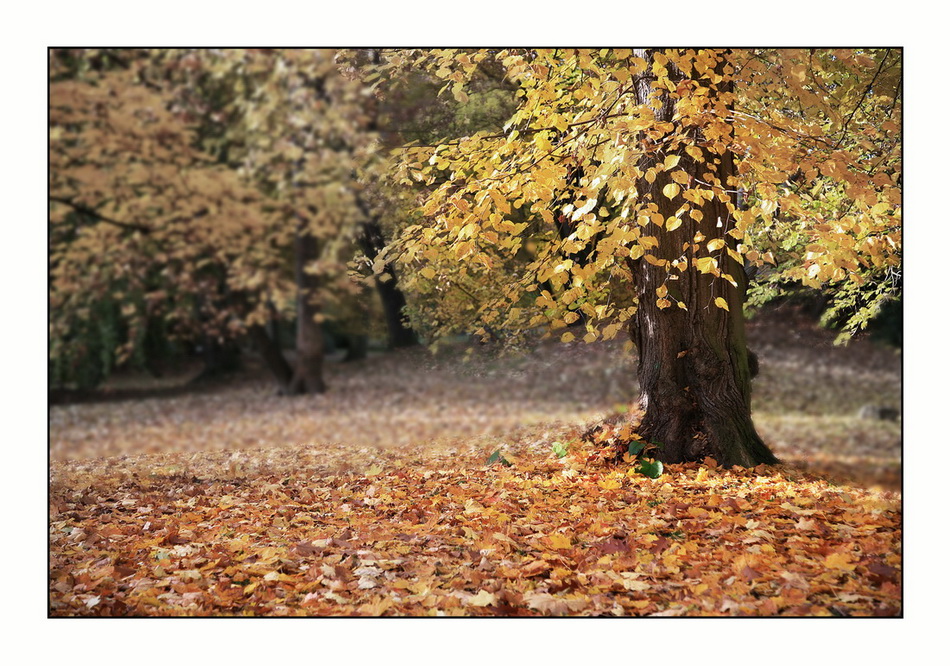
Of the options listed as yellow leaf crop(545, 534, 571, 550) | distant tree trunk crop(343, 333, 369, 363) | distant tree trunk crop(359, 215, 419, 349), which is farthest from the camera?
distant tree trunk crop(343, 333, 369, 363)

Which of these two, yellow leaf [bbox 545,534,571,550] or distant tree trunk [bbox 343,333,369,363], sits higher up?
distant tree trunk [bbox 343,333,369,363]

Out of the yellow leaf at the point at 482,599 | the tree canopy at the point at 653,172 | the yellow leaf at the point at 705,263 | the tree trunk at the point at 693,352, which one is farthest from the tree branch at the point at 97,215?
the yellow leaf at the point at 705,263

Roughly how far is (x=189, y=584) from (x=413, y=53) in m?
2.42

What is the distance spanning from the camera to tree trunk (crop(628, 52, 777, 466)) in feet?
12.3

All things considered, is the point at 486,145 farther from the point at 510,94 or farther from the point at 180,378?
the point at 180,378

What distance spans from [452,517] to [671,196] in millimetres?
1574

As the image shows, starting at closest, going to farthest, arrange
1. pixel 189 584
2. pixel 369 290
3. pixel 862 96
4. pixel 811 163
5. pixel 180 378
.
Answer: pixel 189 584, pixel 811 163, pixel 862 96, pixel 369 290, pixel 180 378

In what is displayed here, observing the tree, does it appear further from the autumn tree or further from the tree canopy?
the autumn tree

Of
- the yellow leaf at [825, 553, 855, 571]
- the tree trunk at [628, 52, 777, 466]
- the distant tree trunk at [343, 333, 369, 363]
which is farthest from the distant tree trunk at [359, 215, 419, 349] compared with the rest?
the yellow leaf at [825, 553, 855, 571]

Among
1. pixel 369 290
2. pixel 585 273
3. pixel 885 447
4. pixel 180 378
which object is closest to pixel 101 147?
pixel 369 290

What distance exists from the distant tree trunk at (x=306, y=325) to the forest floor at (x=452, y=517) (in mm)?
231

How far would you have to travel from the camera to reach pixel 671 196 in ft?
9.96

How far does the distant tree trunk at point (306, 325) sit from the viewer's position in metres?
3.75

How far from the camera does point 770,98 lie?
11.8ft
